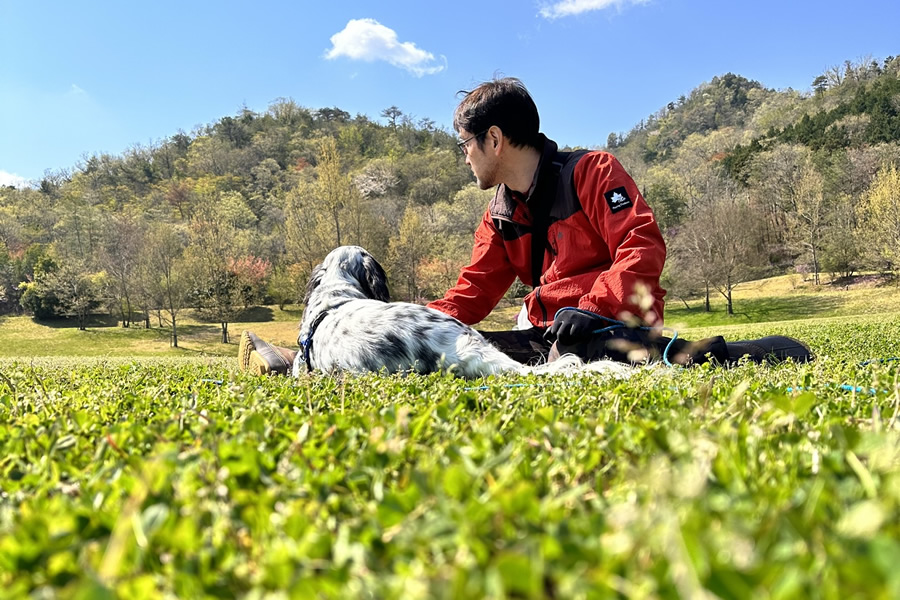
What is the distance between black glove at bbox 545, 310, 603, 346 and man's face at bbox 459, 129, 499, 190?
198 cm

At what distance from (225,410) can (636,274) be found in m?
3.66

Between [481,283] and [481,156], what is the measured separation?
5.25 feet

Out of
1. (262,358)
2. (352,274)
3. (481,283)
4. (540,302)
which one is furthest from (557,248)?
(262,358)

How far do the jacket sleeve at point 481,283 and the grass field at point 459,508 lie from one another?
4.83 metres

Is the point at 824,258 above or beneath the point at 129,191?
beneath

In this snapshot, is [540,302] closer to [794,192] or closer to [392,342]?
[392,342]

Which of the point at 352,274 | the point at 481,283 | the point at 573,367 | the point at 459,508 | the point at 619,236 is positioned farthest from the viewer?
the point at 481,283

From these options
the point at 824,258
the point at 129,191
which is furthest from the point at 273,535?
the point at 129,191

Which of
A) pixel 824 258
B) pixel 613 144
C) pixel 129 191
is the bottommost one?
pixel 824 258

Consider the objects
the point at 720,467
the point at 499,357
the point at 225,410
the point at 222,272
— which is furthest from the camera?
the point at 222,272

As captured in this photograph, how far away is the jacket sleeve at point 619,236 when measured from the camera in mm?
4836

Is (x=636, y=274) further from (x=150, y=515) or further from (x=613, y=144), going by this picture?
(x=613, y=144)

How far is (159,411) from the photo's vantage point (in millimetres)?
2258

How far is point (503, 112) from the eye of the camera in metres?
5.73
